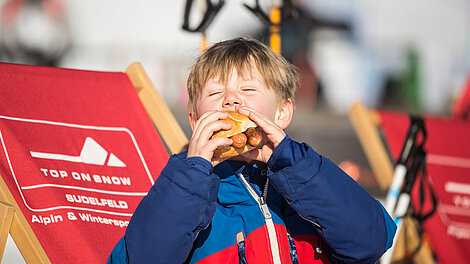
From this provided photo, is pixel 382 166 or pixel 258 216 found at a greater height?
pixel 258 216

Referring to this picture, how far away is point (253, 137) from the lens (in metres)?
A: 1.52

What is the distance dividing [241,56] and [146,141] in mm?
644

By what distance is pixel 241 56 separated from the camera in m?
1.71

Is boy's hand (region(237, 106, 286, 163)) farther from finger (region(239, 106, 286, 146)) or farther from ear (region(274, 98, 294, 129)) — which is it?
ear (region(274, 98, 294, 129))

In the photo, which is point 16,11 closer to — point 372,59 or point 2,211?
point 372,59

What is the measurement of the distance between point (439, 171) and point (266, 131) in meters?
1.88

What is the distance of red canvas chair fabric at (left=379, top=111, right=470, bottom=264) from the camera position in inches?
119

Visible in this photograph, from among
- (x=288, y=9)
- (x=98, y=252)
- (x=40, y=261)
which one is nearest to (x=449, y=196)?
(x=288, y=9)

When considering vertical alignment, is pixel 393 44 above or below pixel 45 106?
below

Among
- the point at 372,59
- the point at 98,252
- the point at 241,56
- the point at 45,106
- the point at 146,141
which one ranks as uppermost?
the point at 241,56

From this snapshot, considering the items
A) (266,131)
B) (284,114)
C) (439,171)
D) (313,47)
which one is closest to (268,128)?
(266,131)

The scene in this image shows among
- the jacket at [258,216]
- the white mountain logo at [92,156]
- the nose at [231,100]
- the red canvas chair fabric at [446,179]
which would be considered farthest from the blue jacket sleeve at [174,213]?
the red canvas chair fabric at [446,179]

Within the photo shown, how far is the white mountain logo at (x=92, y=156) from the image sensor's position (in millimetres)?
1984

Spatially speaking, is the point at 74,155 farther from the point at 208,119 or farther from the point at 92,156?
the point at 208,119
